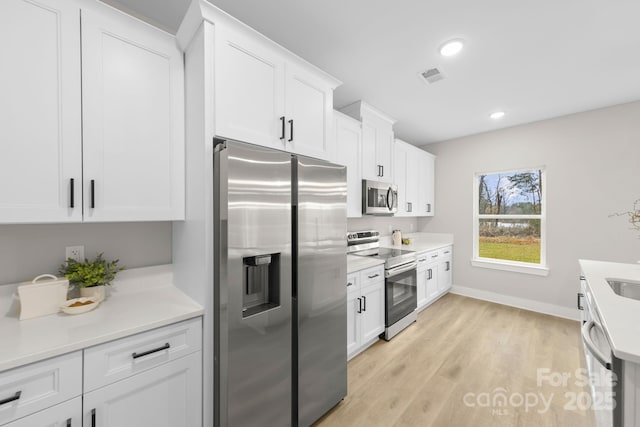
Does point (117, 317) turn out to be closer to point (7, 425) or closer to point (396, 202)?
point (7, 425)

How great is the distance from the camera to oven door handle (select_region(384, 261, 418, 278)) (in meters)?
2.74

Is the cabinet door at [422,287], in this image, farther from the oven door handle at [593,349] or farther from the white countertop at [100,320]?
the white countertop at [100,320]

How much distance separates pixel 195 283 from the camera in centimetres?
146

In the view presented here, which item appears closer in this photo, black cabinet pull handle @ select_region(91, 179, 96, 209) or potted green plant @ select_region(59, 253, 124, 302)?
black cabinet pull handle @ select_region(91, 179, 96, 209)

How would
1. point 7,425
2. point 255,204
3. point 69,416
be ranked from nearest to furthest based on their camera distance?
1. point 7,425
2. point 69,416
3. point 255,204

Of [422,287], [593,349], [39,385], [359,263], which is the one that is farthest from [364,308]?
[39,385]

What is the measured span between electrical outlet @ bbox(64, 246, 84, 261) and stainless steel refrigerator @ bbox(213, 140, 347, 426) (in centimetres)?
88

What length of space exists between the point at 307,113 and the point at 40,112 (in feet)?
4.59

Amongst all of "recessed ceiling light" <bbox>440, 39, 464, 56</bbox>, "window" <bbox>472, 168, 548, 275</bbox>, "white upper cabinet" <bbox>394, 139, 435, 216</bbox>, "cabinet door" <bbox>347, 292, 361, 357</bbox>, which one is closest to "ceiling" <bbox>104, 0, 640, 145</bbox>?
"recessed ceiling light" <bbox>440, 39, 464, 56</bbox>

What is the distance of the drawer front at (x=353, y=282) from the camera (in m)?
2.30

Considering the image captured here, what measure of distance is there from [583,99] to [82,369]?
Result: 490 centimetres

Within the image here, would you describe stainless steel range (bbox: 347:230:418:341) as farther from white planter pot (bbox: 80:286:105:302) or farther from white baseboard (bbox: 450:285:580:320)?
white planter pot (bbox: 80:286:105:302)

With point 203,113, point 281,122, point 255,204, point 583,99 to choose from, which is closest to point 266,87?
point 281,122

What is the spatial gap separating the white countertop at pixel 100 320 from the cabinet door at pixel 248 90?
100cm
